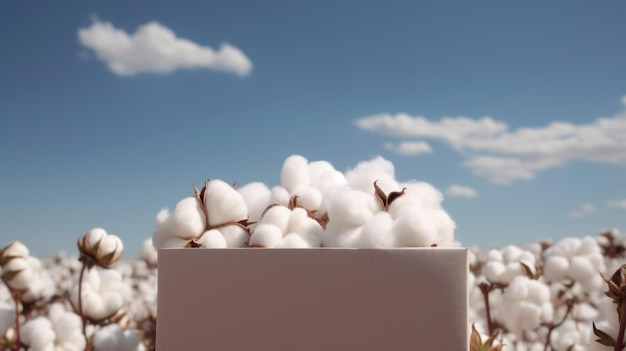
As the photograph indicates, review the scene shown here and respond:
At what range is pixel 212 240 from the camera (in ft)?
2.83

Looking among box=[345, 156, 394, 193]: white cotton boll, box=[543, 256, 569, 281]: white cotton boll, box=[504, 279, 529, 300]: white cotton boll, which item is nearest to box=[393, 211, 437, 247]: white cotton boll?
box=[345, 156, 394, 193]: white cotton boll

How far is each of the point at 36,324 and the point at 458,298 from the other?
1181mm

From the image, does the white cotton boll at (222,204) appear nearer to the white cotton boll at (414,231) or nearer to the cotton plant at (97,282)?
the white cotton boll at (414,231)

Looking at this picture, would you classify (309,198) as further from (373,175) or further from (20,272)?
(20,272)

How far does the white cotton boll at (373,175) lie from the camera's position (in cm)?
86

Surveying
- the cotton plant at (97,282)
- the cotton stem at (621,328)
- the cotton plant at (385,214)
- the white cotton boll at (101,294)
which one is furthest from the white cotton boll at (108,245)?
the cotton stem at (621,328)

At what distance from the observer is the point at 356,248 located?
2.41 ft

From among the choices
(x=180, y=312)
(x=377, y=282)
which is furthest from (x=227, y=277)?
(x=377, y=282)

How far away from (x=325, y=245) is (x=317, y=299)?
0.31 feet

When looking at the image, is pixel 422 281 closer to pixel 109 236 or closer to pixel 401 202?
pixel 401 202

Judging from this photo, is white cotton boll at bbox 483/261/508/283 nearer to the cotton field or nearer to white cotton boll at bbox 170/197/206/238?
the cotton field

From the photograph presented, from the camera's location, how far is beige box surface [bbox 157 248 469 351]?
2.34 feet

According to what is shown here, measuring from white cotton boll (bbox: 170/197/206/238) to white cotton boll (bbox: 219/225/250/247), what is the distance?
0.04m

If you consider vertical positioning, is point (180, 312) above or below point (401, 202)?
below
